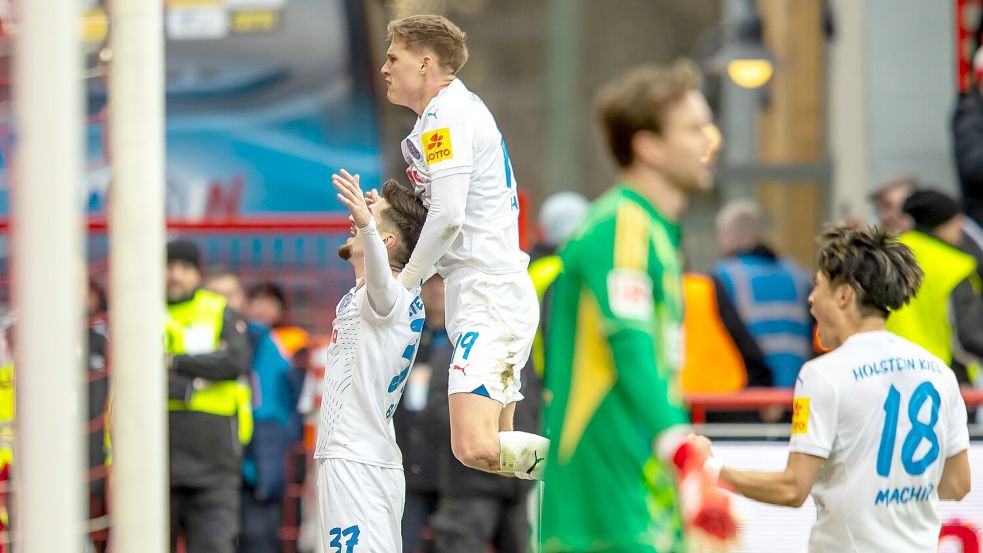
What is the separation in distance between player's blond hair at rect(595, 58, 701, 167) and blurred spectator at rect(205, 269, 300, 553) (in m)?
5.92

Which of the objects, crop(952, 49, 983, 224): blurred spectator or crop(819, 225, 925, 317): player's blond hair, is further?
crop(952, 49, 983, 224): blurred spectator

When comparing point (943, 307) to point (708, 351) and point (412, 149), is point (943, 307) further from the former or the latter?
point (412, 149)

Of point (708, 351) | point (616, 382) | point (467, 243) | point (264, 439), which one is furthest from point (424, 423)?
point (616, 382)

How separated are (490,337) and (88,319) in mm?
3614

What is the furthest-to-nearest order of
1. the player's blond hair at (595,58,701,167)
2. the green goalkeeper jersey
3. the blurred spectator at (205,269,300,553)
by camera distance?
the blurred spectator at (205,269,300,553) < the player's blond hair at (595,58,701,167) < the green goalkeeper jersey

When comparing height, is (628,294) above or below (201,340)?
above

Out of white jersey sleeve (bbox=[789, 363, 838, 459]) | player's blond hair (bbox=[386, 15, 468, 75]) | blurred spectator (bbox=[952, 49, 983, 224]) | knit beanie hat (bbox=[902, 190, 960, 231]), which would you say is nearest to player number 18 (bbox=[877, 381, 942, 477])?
white jersey sleeve (bbox=[789, 363, 838, 459])

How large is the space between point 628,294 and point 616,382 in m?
0.23

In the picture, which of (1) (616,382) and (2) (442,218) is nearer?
(1) (616,382)

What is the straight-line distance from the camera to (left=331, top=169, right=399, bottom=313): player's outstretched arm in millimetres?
5871

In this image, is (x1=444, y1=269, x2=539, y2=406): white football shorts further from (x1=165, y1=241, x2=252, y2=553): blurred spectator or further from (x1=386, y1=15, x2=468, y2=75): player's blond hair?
(x1=165, y1=241, x2=252, y2=553): blurred spectator

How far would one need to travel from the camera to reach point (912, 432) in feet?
18.5

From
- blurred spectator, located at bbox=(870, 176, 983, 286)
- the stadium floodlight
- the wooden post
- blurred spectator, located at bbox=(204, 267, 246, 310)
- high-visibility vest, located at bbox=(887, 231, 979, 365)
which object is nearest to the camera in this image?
high-visibility vest, located at bbox=(887, 231, 979, 365)

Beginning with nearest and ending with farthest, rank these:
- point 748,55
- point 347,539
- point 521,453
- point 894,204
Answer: point 347,539
point 521,453
point 894,204
point 748,55
